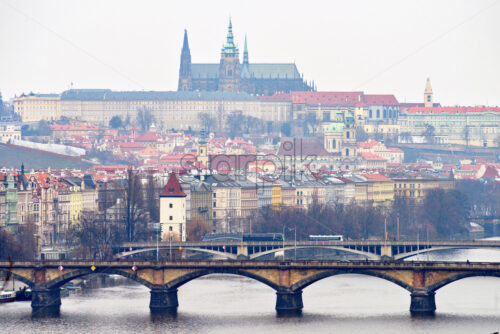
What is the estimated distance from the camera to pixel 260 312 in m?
65.0

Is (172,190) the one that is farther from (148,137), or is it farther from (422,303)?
(148,137)

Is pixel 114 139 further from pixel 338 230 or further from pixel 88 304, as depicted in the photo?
pixel 88 304

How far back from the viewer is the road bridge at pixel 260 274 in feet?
208

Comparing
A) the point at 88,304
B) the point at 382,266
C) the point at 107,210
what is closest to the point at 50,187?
the point at 107,210

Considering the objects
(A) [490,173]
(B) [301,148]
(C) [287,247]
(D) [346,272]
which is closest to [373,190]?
(A) [490,173]

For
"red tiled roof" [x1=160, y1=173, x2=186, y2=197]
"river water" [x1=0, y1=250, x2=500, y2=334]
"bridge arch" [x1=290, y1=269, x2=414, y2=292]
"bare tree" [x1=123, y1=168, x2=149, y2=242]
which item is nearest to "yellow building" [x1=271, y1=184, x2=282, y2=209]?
"bare tree" [x1=123, y1=168, x2=149, y2=242]

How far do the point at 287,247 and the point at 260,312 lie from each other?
17.8m

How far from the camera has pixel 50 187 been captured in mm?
97500

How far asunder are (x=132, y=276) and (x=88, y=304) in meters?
2.43

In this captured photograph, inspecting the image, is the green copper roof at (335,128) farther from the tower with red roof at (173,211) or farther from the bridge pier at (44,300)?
the bridge pier at (44,300)

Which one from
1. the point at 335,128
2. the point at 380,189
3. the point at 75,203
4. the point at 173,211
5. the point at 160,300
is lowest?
the point at 160,300

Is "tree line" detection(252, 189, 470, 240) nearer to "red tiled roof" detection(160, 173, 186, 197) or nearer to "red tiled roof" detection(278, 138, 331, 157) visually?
"red tiled roof" detection(160, 173, 186, 197)

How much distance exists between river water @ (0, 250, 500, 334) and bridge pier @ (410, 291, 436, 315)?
427 mm

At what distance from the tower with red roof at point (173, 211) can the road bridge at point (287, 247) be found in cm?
620
